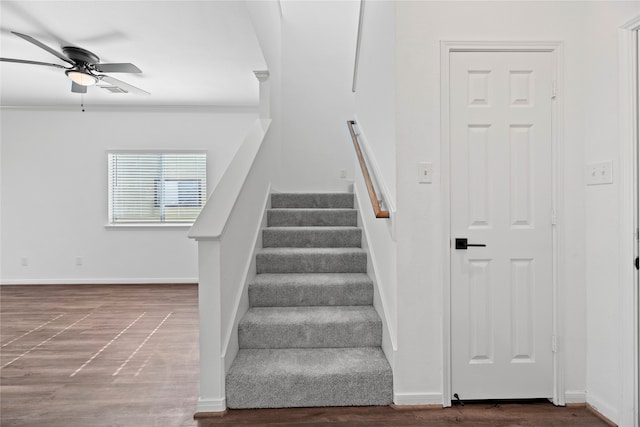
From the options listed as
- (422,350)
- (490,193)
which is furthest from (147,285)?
(490,193)

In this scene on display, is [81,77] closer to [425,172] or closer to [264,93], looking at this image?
[264,93]

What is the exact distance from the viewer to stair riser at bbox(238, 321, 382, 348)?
233 centimetres

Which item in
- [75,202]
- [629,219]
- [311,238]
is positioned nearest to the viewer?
[629,219]

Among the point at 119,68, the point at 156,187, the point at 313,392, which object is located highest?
the point at 119,68

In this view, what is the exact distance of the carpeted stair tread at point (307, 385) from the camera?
203 centimetres

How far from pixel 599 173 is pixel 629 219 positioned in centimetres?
30

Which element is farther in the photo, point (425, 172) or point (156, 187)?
point (156, 187)

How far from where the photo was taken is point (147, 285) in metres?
5.50

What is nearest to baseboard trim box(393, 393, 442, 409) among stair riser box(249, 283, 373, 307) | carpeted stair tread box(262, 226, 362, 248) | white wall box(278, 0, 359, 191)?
stair riser box(249, 283, 373, 307)

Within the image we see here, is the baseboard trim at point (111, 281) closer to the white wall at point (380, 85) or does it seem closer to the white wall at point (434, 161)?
the white wall at point (380, 85)

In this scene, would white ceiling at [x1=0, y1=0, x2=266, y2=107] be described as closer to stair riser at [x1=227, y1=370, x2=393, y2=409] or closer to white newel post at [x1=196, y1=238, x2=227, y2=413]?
white newel post at [x1=196, y1=238, x2=227, y2=413]

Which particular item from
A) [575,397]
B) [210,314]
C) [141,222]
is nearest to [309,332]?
[210,314]

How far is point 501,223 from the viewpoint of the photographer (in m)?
2.12

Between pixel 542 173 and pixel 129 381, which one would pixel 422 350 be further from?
pixel 129 381
